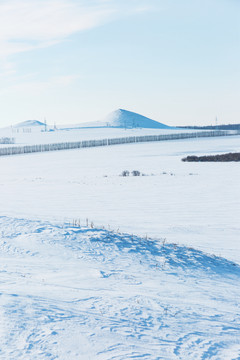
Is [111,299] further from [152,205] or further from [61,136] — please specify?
[61,136]

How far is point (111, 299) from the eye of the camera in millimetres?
6059

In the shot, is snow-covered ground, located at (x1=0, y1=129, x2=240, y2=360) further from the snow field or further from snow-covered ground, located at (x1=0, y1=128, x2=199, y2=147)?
snow-covered ground, located at (x1=0, y1=128, x2=199, y2=147)

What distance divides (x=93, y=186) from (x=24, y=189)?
3.52 m

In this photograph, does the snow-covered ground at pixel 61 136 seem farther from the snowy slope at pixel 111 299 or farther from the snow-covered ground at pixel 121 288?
the snowy slope at pixel 111 299

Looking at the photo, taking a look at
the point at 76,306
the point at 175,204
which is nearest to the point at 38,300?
the point at 76,306

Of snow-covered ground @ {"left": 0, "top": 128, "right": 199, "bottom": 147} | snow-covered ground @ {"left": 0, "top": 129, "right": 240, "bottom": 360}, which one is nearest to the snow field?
snow-covered ground @ {"left": 0, "top": 129, "right": 240, "bottom": 360}

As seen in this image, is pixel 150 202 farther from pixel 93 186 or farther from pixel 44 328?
pixel 44 328

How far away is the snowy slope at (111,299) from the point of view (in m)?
4.75

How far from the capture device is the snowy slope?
15.6 ft

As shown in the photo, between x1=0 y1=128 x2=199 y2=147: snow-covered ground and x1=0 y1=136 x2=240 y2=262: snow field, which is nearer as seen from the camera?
x1=0 y1=136 x2=240 y2=262: snow field

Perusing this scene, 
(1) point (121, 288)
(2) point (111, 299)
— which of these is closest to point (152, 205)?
(1) point (121, 288)

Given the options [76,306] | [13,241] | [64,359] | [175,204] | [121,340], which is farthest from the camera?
[175,204]

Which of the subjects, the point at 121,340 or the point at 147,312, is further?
the point at 147,312

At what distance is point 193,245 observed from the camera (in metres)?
10.5
